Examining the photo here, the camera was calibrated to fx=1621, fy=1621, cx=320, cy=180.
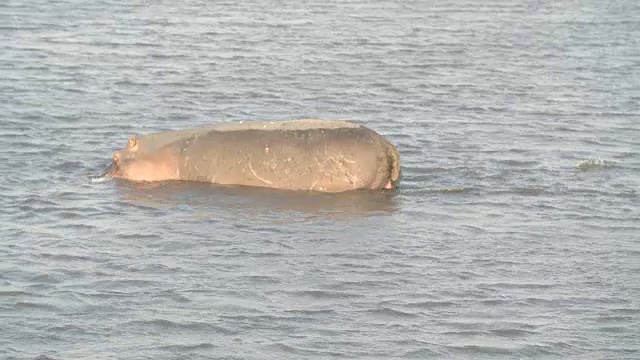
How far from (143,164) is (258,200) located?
1.45m

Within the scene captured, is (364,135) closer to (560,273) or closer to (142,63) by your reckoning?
(560,273)

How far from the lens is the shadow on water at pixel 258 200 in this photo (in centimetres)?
1481

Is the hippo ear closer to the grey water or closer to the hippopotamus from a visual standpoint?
the hippopotamus

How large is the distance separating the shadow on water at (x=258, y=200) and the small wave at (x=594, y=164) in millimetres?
2466

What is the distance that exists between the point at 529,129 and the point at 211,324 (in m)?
8.29

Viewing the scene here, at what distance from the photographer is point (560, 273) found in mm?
12961

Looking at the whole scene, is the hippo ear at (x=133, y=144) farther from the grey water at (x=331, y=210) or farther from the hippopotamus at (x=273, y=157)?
the grey water at (x=331, y=210)

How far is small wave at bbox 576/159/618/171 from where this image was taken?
55.4 feet

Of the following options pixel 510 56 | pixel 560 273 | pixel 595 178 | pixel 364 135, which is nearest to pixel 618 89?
pixel 510 56

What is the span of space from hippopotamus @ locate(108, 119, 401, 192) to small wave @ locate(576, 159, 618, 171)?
A: 230 centimetres

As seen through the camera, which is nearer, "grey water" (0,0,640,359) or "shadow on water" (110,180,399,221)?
"grey water" (0,0,640,359)

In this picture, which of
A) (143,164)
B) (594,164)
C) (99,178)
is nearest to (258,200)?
(143,164)

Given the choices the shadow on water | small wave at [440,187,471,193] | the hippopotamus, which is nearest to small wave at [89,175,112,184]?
the hippopotamus

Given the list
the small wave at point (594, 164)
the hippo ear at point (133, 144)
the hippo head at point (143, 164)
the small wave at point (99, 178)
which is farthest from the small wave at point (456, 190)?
the small wave at point (99, 178)
